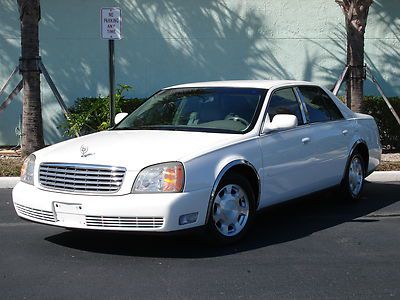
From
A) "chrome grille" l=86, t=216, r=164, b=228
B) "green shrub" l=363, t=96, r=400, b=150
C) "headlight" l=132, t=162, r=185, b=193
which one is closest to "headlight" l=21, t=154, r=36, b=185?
"chrome grille" l=86, t=216, r=164, b=228

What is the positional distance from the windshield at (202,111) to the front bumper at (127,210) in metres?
1.13

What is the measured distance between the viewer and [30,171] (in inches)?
241

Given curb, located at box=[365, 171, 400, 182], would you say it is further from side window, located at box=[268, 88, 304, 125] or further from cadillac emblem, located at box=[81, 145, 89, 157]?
cadillac emblem, located at box=[81, 145, 89, 157]

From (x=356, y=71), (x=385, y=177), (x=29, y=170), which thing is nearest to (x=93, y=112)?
(x=356, y=71)

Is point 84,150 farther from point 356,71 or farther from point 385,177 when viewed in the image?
point 356,71

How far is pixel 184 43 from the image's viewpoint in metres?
13.5

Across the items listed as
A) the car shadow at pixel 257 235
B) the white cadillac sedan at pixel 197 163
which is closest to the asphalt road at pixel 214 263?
the car shadow at pixel 257 235

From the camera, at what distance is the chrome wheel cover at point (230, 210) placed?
5.94 metres

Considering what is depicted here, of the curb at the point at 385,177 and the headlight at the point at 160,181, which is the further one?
the curb at the point at 385,177

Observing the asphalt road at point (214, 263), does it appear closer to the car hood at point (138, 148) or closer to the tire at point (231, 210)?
the tire at point (231, 210)

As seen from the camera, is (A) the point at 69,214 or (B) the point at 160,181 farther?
(A) the point at 69,214

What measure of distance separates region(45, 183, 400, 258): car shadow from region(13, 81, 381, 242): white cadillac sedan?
23cm

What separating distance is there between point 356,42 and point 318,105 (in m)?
4.38

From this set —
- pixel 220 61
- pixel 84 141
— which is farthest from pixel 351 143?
pixel 220 61
